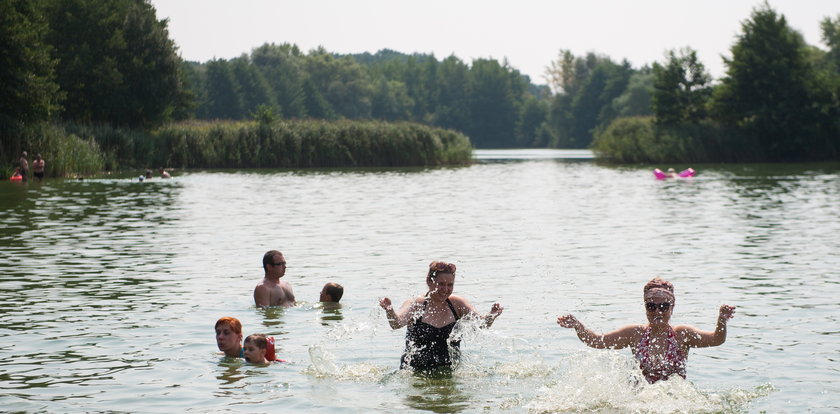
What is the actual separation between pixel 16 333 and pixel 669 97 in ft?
249

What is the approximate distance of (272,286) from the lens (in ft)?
49.1

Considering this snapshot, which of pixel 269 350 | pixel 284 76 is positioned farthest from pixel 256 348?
pixel 284 76

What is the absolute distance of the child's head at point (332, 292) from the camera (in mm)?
15164

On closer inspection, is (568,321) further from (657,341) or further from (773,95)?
(773,95)

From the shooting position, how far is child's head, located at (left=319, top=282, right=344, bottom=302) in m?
15.2

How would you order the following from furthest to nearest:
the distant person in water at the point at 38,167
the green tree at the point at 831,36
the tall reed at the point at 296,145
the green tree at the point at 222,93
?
the green tree at the point at 222,93 < the green tree at the point at 831,36 < the tall reed at the point at 296,145 < the distant person in water at the point at 38,167

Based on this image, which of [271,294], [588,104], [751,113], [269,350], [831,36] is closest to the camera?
[269,350]

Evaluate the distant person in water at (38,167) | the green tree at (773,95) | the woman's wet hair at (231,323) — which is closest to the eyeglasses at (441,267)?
the woman's wet hair at (231,323)

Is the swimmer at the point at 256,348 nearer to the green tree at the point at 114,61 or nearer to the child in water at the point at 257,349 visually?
the child in water at the point at 257,349

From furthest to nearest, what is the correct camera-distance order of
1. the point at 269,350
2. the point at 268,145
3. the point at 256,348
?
1. the point at 268,145
2. the point at 269,350
3. the point at 256,348

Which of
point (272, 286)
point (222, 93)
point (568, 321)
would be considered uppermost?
point (222, 93)

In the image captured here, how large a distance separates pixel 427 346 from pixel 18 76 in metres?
45.1

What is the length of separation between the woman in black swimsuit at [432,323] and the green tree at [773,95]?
7322 centimetres

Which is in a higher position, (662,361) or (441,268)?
(441,268)
